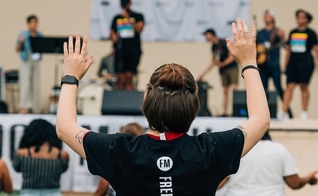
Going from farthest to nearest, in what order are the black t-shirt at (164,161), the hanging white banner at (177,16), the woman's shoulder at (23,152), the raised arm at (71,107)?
the hanging white banner at (177,16), the woman's shoulder at (23,152), the raised arm at (71,107), the black t-shirt at (164,161)

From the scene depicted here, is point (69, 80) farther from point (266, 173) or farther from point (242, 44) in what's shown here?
point (266, 173)

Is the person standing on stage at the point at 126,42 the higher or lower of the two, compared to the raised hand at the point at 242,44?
lower

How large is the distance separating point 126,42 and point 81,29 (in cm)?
371

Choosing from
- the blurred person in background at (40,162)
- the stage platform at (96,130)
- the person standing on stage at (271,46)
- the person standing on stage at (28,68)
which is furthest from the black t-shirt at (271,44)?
the blurred person in background at (40,162)

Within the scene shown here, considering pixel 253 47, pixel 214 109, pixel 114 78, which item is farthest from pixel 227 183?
pixel 214 109

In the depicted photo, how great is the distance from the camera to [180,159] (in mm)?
2842

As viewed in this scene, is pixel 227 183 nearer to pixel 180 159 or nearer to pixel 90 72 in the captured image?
pixel 180 159

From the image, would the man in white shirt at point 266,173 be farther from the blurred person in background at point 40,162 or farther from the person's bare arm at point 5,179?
the person's bare arm at point 5,179

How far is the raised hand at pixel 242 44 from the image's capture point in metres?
2.96

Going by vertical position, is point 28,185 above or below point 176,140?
below

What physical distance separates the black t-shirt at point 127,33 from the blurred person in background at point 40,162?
5485 millimetres

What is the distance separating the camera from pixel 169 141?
288cm

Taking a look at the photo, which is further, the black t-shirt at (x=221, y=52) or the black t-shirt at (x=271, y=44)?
the black t-shirt at (x=221, y=52)

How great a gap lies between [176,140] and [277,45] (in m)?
9.75
